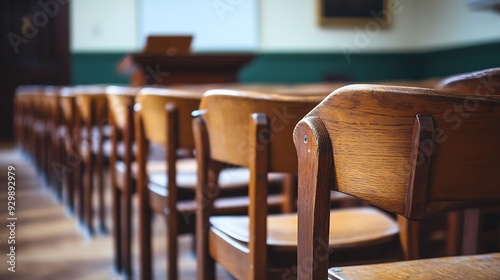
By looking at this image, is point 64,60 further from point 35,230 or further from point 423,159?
point 423,159

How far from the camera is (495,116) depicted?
2.52 ft

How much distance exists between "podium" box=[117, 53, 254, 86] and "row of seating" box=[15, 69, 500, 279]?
121cm

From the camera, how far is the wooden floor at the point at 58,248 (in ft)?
8.33

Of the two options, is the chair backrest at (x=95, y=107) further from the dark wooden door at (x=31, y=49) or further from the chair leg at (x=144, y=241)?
the dark wooden door at (x=31, y=49)

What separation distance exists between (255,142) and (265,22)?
7.55 m

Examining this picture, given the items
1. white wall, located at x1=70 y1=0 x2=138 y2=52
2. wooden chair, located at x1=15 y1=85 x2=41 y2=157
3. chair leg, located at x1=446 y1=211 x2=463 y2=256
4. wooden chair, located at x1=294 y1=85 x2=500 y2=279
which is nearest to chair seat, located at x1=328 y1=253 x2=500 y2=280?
wooden chair, located at x1=294 y1=85 x2=500 y2=279

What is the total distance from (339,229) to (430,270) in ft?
1.51

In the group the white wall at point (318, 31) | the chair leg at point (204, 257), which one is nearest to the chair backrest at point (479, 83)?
the chair leg at point (204, 257)

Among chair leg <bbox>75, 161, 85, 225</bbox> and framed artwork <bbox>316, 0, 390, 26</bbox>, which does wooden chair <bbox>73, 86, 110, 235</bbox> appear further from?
framed artwork <bbox>316, 0, 390, 26</bbox>

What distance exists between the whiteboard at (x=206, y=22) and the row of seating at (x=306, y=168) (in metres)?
5.65

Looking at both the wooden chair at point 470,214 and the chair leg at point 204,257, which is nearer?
the wooden chair at point 470,214

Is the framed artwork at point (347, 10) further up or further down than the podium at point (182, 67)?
further up

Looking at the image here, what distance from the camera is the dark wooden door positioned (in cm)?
825

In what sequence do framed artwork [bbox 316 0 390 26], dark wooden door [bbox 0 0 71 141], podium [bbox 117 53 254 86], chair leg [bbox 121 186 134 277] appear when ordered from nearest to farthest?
chair leg [bbox 121 186 134 277] → podium [bbox 117 53 254 86] → dark wooden door [bbox 0 0 71 141] → framed artwork [bbox 316 0 390 26]
